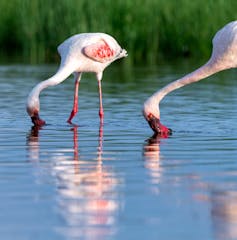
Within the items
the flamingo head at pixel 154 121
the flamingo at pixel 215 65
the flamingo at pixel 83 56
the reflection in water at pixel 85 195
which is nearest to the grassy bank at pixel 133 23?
the flamingo at pixel 83 56

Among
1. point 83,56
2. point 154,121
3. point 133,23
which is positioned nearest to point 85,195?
point 154,121

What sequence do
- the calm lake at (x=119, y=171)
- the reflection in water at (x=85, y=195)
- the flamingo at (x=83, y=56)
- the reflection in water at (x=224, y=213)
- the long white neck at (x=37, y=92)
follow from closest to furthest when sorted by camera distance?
the reflection in water at (x=224, y=213)
the reflection in water at (x=85, y=195)
the calm lake at (x=119, y=171)
the long white neck at (x=37, y=92)
the flamingo at (x=83, y=56)

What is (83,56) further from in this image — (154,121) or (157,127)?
(157,127)

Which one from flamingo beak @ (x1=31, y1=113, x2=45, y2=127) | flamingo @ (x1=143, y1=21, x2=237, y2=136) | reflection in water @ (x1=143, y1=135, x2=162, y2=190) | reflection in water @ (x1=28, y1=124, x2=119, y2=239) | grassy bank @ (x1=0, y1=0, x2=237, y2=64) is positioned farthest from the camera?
grassy bank @ (x1=0, y1=0, x2=237, y2=64)

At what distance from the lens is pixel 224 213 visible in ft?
26.7

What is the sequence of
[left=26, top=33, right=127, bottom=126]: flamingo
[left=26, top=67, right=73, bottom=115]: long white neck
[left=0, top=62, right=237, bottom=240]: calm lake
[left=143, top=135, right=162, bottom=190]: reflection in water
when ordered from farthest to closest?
[left=26, top=33, right=127, bottom=126]: flamingo
[left=26, top=67, right=73, bottom=115]: long white neck
[left=143, top=135, right=162, bottom=190]: reflection in water
[left=0, top=62, right=237, bottom=240]: calm lake

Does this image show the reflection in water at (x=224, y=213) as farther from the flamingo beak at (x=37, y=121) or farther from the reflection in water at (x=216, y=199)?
the flamingo beak at (x=37, y=121)

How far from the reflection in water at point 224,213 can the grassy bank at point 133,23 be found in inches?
775

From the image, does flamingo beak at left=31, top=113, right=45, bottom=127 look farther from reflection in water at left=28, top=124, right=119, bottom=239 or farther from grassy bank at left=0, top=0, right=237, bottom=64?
grassy bank at left=0, top=0, right=237, bottom=64

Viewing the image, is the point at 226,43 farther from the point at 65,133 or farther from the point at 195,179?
the point at 195,179

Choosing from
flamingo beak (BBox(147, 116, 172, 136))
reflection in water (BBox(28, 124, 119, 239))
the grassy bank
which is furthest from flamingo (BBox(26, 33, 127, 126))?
the grassy bank

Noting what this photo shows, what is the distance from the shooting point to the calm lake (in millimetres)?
7789

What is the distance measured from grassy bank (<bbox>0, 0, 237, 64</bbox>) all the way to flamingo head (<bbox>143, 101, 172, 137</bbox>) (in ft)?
48.0

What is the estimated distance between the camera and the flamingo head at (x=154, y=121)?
13586 mm
